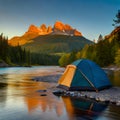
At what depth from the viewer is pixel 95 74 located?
29.9 meters

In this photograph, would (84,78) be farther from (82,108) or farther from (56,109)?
(56,109)

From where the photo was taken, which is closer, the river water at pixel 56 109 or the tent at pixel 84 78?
the river water at pixel 56 109

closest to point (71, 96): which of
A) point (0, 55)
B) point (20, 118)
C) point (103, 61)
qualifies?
point (20, 118)

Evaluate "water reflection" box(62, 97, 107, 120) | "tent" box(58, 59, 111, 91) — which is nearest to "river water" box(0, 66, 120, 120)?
"water reflection" box(62, 97, 107, 120)

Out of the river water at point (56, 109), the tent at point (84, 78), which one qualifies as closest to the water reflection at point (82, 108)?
the river water at point (56, 109)

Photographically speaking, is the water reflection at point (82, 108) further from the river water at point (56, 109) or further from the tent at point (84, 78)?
the tent at point (84, 78)

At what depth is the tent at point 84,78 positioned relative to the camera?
95.5ft

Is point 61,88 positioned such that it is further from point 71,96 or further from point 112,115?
point 112,115

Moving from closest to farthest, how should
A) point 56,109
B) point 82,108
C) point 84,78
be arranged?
point 56,109, point 82,108, point 84,78

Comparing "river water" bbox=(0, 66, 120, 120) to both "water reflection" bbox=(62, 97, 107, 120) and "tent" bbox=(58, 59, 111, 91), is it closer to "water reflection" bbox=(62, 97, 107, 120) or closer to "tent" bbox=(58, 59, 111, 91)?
"water reflection" bbox=(62, 97, 107, 120)

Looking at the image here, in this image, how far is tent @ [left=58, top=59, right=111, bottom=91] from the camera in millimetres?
29094

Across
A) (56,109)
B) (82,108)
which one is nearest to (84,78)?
(82,108)

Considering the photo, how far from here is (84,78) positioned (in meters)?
29.6

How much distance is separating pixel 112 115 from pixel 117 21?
1541 centimetres
